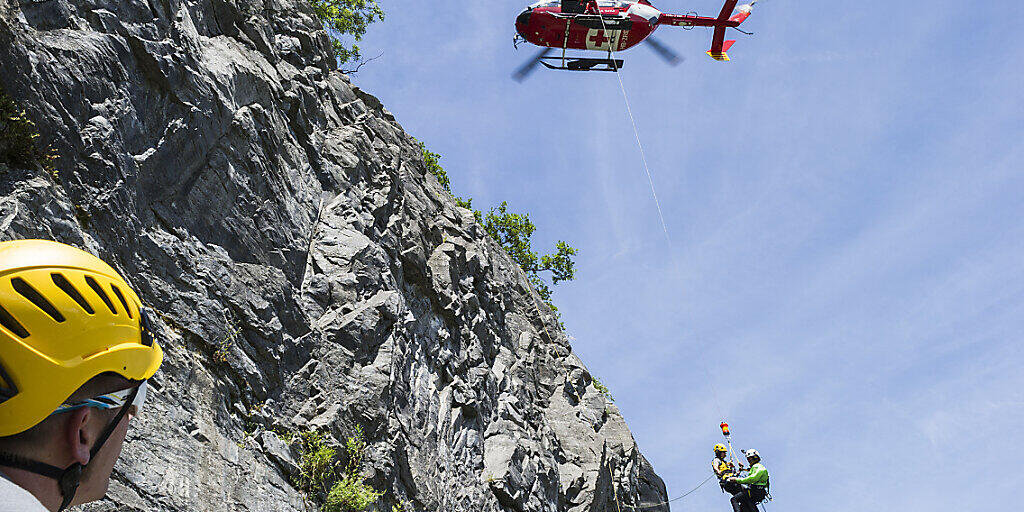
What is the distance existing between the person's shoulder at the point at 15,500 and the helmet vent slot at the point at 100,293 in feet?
2.67

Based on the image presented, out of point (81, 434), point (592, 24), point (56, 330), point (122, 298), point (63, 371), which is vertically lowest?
point (81, 434)

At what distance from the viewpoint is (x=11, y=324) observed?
2.00 m

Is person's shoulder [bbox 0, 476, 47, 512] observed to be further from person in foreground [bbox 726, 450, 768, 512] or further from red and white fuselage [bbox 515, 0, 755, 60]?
red and white fuselage [bbox 515, 0, 755, 60]

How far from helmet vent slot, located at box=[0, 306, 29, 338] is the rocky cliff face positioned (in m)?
5.92

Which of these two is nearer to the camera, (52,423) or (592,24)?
(52,423)

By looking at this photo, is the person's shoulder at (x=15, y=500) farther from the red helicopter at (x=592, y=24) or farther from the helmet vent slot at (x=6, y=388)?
the red helicopter at (x=592, y=24)

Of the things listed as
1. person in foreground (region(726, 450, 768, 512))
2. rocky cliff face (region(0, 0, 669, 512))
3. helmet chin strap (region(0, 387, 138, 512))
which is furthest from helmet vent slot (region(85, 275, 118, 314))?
person in foreground (region(726, 450, 768, 512))

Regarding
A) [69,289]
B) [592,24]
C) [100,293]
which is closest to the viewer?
[69,289]

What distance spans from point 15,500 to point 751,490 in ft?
48.0

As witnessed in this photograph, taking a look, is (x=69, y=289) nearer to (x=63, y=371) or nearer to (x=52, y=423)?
(x=63, y=371)

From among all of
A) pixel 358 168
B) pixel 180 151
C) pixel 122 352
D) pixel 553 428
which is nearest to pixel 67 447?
pixel 122 352

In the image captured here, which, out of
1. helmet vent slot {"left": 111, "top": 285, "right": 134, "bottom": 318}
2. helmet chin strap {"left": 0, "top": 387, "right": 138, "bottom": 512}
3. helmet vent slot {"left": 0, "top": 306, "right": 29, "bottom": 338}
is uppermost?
helmet vent slot {"left": 111, "top": 285, "right": 134, "bottom": 318}

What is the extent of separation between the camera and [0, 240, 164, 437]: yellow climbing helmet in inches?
75.7

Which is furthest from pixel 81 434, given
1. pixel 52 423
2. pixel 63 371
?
pixel 63 371
